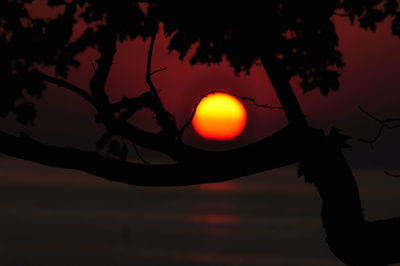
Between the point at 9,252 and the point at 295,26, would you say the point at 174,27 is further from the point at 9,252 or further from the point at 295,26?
the point at 9,252

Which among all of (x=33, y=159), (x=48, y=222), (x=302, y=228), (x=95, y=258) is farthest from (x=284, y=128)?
(x=48, y=222)

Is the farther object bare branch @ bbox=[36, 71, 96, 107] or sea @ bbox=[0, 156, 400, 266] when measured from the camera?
sea @ bbox=[0, 156, 400, 266]

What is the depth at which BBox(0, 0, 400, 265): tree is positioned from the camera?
11.0 m

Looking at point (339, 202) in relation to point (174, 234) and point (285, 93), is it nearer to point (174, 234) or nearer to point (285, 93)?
point (285, 93)

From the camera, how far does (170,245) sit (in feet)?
315

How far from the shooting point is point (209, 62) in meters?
12.5

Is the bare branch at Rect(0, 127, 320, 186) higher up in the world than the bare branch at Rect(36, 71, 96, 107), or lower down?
lower down

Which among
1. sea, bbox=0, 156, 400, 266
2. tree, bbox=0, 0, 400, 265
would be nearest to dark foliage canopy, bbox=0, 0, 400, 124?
tree, bbox=0, 0, 400, 265

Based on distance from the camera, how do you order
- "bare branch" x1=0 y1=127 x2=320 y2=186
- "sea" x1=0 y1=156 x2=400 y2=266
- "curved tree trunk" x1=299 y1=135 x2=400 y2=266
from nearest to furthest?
"curved tree trunk" x1=299 y1=135 x2=400 y2=266
"bare branch" x1=0 y1=127 x2=320 y2=186
"sea" x1=0 y1=156 x2=400 y2=266

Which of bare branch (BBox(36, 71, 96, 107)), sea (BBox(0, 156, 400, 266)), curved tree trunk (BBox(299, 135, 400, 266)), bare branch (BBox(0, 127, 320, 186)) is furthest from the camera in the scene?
sea (BBox(0, 156, 400, 266))

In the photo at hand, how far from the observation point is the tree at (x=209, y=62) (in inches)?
434

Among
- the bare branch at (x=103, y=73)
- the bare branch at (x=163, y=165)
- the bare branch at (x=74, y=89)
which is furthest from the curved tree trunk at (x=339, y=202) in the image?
the bare branch at (x=74, y=89)

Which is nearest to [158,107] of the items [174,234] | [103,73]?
[103,73]

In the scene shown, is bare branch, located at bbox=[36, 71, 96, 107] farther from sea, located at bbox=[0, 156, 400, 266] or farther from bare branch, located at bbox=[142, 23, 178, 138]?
sea, located at bbox=[0, 156, 400, 266]
